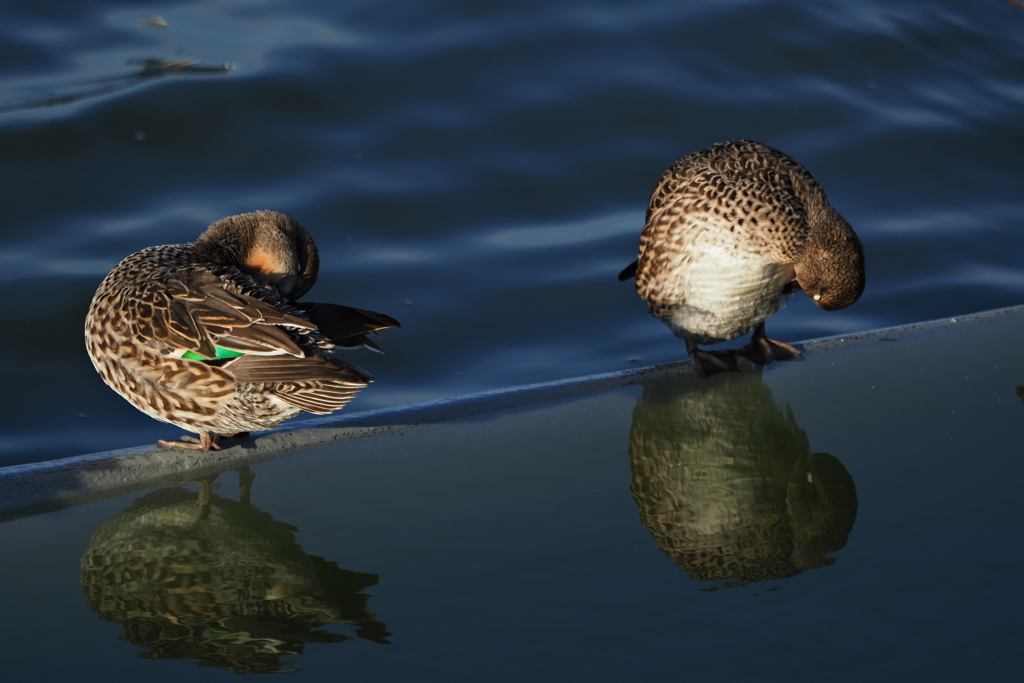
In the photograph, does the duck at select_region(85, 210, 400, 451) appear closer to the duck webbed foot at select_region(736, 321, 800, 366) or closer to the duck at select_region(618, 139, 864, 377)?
the duck at select_region(618, 139, 864, 377)

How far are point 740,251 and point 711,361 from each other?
47cm

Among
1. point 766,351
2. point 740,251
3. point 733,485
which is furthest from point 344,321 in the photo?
point 766,351

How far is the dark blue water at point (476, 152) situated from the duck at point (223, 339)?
621 mm

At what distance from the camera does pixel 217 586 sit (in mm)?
3266

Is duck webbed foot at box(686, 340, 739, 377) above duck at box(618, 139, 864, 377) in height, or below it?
below

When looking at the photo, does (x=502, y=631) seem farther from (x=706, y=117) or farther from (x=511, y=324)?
(x=706, y=117)

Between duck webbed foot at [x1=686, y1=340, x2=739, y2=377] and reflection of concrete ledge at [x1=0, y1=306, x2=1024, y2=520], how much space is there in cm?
5

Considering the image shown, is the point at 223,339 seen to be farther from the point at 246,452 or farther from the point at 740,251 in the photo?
the point at 740,251

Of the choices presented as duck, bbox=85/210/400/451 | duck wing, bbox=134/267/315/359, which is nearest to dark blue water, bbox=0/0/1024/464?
duck, bbox=85/210/400/451

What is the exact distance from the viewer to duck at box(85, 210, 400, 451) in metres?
3.85

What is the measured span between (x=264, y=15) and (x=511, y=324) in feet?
11.2

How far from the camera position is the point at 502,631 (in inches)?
120

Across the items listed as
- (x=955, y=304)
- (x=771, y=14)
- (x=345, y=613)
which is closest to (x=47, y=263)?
(x=345, y=613)

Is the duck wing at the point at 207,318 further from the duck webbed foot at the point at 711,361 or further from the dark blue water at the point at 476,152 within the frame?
the duck webbed foot at the point at 711,361
